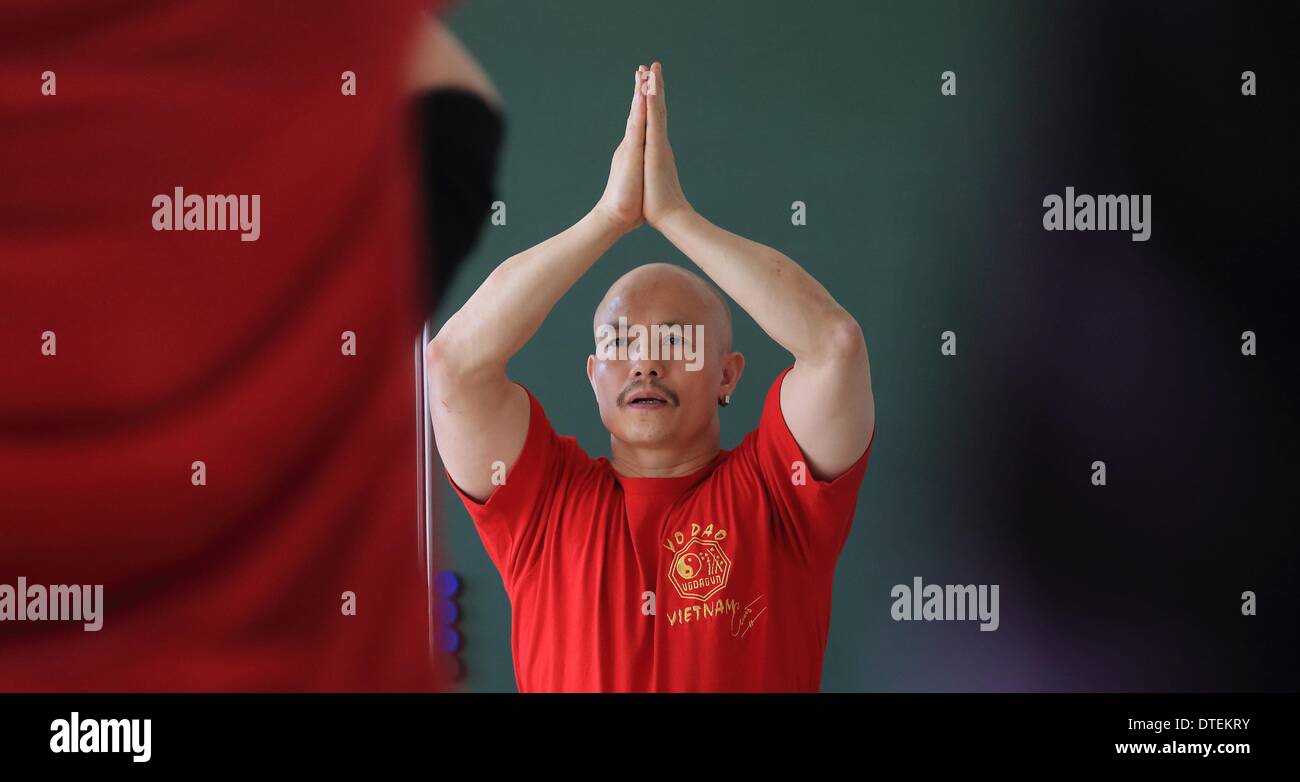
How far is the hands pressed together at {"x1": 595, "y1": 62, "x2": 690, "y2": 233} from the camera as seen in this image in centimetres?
140

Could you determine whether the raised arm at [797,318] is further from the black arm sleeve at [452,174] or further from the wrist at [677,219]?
the black arm sleeve at [452,174]

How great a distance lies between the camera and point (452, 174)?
73.8 inches

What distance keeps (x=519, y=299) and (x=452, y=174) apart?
0.55m

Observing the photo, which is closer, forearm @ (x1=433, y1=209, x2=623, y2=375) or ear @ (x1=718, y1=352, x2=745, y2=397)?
forearm @ (x1=433, y1=209, x2=623, y2=375)

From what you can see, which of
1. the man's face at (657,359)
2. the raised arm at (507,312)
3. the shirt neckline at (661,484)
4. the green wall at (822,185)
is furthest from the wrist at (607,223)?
the green wall at (822,185)

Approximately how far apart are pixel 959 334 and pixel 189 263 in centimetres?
129

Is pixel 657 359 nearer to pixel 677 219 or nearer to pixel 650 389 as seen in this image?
pixel 650 389

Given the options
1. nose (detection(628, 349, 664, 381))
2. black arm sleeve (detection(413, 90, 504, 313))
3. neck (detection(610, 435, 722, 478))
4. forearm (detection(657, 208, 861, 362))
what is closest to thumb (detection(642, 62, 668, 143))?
forearm (detection(657, 208, 861, 362))

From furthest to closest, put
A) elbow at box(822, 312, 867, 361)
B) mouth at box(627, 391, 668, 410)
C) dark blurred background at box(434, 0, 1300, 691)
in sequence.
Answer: dark blurred background at box(434, 0, 1300, 691) → mouth at box(627, 391, 668, 410) → elbow at box(822, 312, 867, 361)

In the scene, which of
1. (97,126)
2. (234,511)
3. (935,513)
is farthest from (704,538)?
(97,126)

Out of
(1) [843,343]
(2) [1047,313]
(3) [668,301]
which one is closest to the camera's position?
(1) [843,343]

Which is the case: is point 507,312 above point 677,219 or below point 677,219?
below

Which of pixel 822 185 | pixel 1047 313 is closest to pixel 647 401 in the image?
pixel 822 185

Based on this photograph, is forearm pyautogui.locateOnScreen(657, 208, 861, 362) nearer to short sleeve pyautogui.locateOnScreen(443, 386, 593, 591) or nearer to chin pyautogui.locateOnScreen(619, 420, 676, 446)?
chin pyautogui.locateOnScreen(619, 420, 676, 446)
